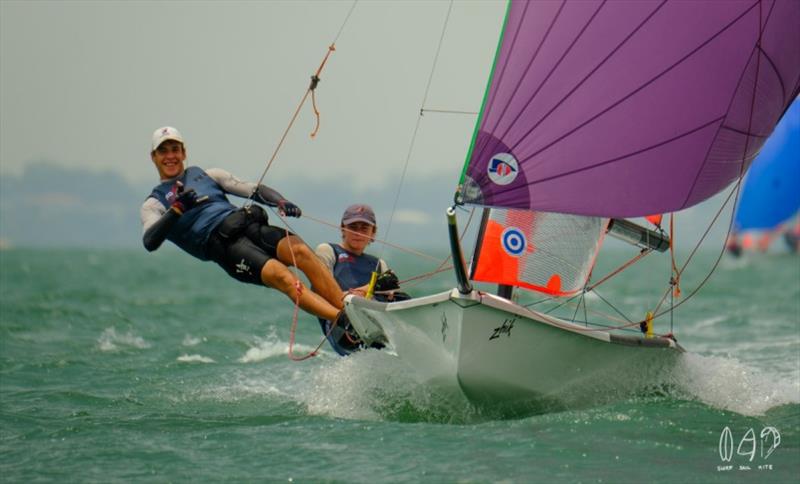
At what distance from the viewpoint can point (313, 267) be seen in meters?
7.29

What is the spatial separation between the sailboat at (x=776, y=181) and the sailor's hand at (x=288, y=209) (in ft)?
47.8

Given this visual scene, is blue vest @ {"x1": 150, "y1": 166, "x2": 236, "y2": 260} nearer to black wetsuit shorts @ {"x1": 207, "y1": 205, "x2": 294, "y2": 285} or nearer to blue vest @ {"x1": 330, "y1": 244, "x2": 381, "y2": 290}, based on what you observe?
black wetsuit shorts @ {"x1": 207, "y1": 205, "x2": 294, "y2": 285}

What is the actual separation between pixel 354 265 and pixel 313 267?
523 millimetres

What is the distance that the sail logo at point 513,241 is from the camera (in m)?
7.55

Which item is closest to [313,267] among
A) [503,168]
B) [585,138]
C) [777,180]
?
[503,168]

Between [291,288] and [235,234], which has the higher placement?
[235,234]

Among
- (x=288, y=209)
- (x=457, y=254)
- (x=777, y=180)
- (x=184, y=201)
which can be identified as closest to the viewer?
(x=457, y=254)

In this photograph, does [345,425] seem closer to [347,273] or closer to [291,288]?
[291,288]

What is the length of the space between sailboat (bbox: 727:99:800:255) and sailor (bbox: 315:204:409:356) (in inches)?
548

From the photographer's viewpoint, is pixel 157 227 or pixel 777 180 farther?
pixel 777 180

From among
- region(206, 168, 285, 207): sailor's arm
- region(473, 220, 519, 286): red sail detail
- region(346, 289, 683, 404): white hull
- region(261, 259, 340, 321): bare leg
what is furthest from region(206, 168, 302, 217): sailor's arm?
region(473, 220, 519, 286): red sail detail

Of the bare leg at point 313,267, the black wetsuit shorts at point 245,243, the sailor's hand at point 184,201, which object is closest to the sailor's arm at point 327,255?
the bare leg at point 313,267

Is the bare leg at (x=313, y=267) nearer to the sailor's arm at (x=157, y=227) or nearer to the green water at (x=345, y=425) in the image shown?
the green water at (x=345, y=425)

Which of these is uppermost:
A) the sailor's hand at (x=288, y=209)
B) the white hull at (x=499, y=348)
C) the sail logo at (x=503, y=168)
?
the sail logo at (x=503, y=168)
